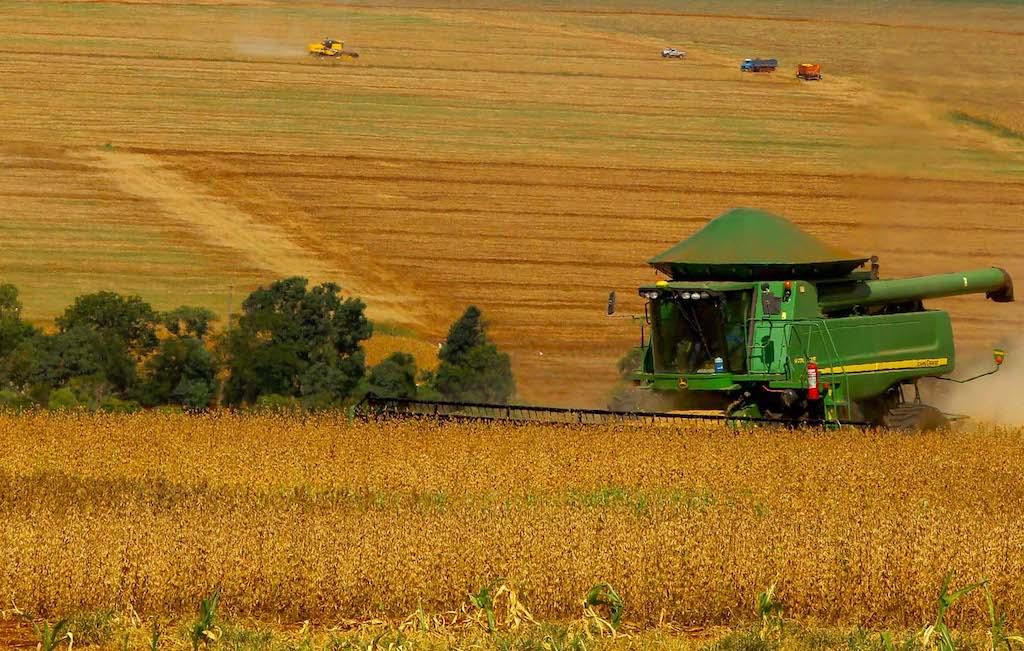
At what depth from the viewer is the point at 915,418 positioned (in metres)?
19.6

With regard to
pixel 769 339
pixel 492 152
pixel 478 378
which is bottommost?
pixel 478 378

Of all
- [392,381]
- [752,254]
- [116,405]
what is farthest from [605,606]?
[392,381]

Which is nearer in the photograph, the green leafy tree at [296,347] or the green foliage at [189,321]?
the green leafy tree at [296,347]

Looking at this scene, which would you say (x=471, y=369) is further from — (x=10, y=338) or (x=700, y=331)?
(x=700, y=331)

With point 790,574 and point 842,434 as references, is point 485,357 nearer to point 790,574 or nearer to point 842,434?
point 842,434

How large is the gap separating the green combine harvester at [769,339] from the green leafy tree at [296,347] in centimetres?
645

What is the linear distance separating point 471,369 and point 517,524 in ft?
51.5

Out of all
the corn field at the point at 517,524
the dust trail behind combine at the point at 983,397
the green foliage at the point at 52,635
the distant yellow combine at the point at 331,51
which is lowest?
the green foliage at the point at 52,635

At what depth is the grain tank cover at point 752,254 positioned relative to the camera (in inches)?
762

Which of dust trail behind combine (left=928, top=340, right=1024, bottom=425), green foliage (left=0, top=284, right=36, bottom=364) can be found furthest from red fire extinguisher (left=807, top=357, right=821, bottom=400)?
green foliage (left=0, top=284, right=36, bottom=364)

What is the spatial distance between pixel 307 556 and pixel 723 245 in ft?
32.0

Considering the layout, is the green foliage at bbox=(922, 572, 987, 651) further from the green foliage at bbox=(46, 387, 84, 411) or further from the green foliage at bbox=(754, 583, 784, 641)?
the green foliage at bbox=(46, 387, 84, 411)

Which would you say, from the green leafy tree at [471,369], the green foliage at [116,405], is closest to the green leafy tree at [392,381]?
the green leafy tree at [471,369]

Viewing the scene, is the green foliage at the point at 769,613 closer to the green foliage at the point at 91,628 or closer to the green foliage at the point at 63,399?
the green foliage at the point at 91,628
